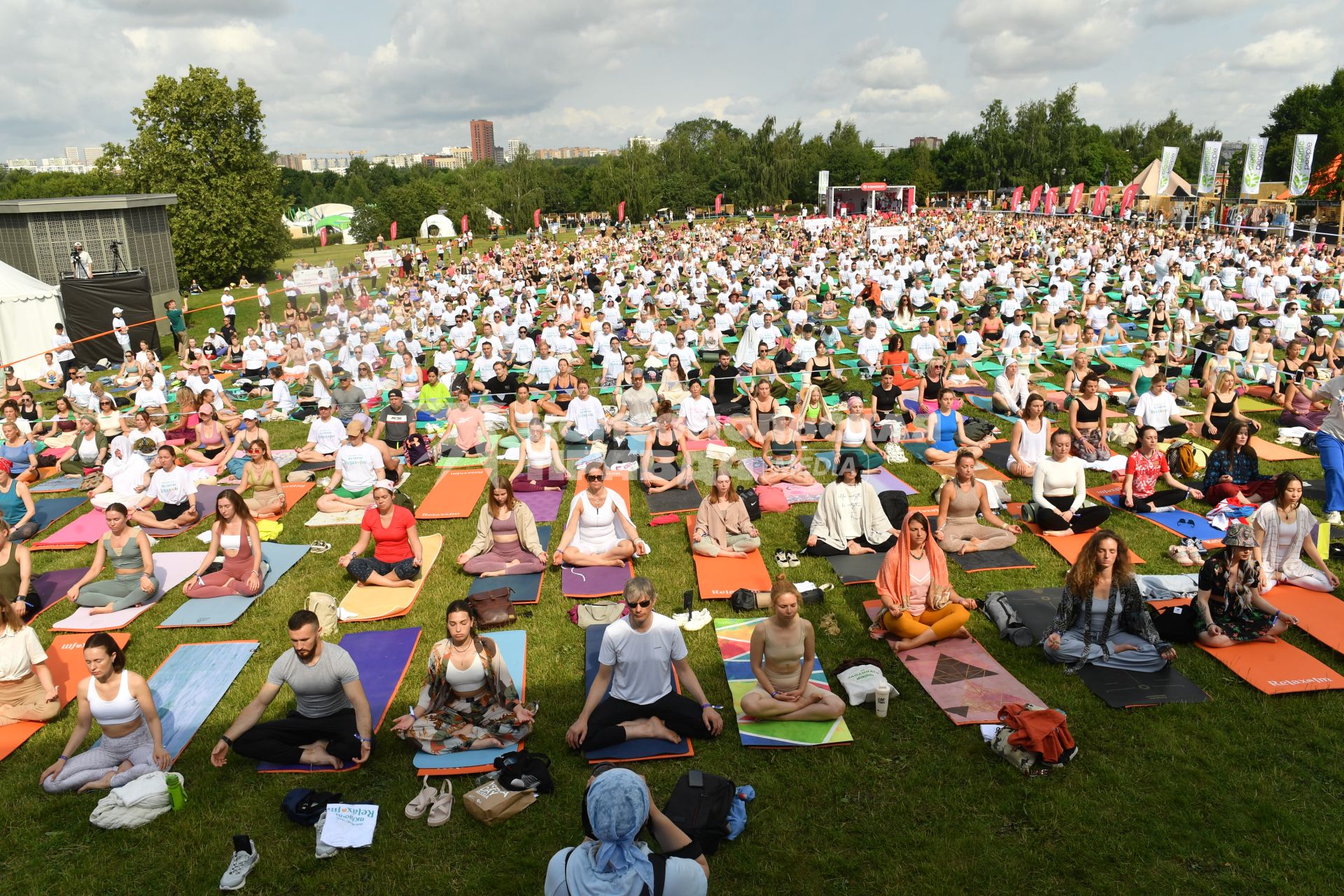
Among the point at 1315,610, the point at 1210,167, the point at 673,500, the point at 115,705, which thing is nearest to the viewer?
the point at 115,705

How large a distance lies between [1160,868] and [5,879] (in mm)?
6672

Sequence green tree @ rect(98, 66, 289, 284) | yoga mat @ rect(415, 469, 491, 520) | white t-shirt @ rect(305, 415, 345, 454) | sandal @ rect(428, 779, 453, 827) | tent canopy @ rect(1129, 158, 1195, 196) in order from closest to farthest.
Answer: sandal @ rect(428, 779, 453, 827) < yoga mat @ rect(415, 469, 491, 520) < white t-shirt @ rect(305, 415, 345, 454) < green tree @ rect(98, 66, 289, 284) < tent canopy @ rect(1129, 158, 1195, 196)

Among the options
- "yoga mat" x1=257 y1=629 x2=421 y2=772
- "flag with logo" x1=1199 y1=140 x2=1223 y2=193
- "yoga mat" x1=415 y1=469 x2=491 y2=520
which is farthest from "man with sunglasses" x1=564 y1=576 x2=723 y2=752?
"flag with logo" x1=1199 y1=140 x2=1223 y2=193

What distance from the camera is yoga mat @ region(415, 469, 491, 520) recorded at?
998 cm

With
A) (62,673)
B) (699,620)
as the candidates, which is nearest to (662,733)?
(699,620)

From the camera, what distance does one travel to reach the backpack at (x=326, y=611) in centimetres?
720

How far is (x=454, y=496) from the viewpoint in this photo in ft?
34.7

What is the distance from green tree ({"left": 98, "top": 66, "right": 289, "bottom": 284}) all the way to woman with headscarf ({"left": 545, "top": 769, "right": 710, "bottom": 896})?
4102 cm

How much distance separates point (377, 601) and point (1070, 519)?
7160mm

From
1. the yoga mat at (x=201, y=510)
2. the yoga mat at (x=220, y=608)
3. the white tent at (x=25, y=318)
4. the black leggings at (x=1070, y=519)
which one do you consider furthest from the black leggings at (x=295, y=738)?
the white tent at (x=25, y=318)

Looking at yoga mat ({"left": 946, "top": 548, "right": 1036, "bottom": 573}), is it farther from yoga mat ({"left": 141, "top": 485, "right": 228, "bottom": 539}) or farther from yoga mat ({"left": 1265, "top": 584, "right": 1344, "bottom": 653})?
yoga mat ({"left": 141, "top": 485, "right": 228, "bottom": 539})

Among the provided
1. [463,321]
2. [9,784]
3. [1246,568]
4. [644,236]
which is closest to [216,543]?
[9,784]

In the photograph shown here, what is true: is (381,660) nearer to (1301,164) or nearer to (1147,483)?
(1147,483)

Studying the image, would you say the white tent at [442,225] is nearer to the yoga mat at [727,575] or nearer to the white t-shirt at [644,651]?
the yoga mat at [727,575]
